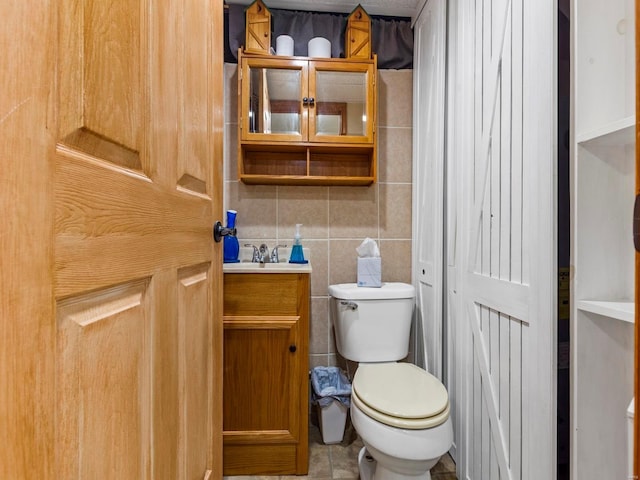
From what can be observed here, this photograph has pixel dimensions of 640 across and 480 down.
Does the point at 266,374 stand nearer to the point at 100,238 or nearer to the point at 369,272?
the point at 369,272

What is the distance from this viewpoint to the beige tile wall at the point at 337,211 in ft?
6.12

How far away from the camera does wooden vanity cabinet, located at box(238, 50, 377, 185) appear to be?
1.69m

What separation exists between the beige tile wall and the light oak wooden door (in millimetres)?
1099

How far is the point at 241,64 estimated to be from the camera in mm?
1666

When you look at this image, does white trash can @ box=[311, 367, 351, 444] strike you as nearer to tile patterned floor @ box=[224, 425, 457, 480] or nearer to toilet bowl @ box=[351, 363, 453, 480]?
tile patterned floor @ box=[224, 425, 457, 480]

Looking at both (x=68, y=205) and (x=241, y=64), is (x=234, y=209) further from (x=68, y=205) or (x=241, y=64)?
(x=68, y=205)

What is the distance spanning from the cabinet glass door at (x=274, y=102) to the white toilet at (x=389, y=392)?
87 centimetres

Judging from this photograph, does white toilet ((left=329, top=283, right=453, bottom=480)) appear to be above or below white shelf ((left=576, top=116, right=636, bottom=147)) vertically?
below

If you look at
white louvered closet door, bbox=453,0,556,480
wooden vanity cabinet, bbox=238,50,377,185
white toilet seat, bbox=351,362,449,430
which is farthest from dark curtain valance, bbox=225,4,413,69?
white toilet seat, bbox=351,362,449,430

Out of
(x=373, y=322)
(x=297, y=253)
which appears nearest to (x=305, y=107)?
(x=297, y=253)

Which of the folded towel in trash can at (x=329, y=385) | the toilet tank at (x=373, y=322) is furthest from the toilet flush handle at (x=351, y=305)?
the folded towel in trash can at (x=329, y=385)

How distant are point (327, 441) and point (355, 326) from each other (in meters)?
0.57

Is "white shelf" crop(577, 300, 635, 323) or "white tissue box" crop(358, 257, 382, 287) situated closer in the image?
"white shelf" crop(577, 300, 635, 323)

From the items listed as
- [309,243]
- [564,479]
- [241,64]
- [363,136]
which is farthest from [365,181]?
[564,479]
